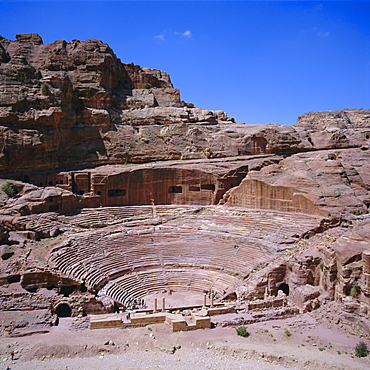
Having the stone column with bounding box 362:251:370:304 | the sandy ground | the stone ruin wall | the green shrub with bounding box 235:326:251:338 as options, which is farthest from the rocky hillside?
the green shrub with bounding box 235:326:251:338

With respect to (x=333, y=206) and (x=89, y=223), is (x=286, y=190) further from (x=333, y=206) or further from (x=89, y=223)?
(x=89, y=223)

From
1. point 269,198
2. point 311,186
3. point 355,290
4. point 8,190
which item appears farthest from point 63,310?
point 311,186

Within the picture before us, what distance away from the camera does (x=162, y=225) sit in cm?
2714

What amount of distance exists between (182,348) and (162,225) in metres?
12.8

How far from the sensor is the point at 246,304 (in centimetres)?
1891

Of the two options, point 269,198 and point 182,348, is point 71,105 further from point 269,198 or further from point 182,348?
point 182,348

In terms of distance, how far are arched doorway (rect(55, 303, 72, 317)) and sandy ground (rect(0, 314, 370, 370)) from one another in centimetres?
179

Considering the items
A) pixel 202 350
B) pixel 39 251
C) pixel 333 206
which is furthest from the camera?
pixel 333 206

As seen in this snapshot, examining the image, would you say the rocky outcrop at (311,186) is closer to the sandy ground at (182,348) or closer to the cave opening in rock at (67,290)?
the sandy ground at (182,348)

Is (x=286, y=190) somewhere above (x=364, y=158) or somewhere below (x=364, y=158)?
below

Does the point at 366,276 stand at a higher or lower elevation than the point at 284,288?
higher

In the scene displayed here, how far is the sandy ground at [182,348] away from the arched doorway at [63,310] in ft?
5.86

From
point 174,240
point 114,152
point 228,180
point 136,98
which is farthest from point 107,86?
point 174,240

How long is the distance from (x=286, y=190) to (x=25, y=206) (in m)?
19.2
